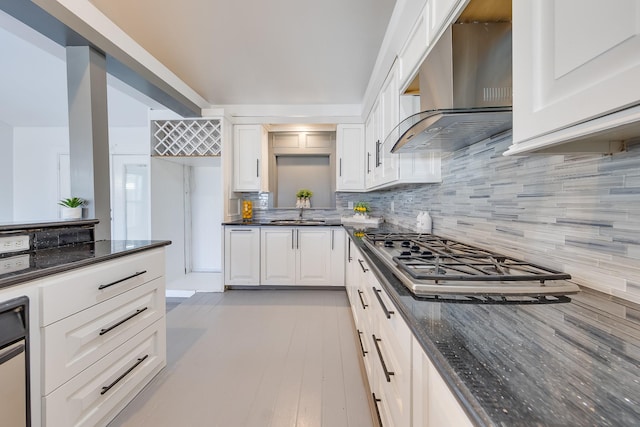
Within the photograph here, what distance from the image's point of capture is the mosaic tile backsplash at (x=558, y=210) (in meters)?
0.74

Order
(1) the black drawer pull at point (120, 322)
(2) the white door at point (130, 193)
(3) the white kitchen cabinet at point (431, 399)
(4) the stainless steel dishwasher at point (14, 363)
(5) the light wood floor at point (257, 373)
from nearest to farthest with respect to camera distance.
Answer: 1. (3) the white kitchen cabinet at point (431, 399)
2. (4) the stainless steel dishwasher at point (14, 363)
3. (1) the black drawer pull at point (120, 322)
4. (5) the light wood floor at point (257, 373)
5. (2) the white door at point (130, 193)

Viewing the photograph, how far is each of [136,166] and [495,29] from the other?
4928 mm

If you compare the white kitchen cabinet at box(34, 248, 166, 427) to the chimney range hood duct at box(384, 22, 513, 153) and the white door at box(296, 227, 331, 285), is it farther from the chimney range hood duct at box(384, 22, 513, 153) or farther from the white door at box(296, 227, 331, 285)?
the white door at box(296, 227, 331, 285)

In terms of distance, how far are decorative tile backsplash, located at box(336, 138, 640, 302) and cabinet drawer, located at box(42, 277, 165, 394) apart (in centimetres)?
194

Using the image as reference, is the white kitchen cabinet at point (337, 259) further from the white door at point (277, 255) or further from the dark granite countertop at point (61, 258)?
the dark granite countertop at point (61, 258)

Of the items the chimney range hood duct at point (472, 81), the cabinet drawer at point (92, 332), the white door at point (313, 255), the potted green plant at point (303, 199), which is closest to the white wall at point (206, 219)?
the potted green plant at point (303, 199)

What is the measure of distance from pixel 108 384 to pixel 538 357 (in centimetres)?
178

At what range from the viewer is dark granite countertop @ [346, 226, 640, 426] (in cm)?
37

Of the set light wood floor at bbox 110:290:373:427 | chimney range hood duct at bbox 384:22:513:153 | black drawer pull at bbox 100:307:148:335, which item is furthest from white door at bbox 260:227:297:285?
chimney range hood duct at bbox 384:22:513:153

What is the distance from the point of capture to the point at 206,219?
14.2 feet

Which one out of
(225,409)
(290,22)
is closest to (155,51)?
(290,22)

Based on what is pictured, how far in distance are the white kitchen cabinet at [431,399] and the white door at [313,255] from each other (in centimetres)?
282

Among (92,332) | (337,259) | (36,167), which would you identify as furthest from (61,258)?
(36,167)

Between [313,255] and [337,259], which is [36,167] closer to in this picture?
[313,255]
